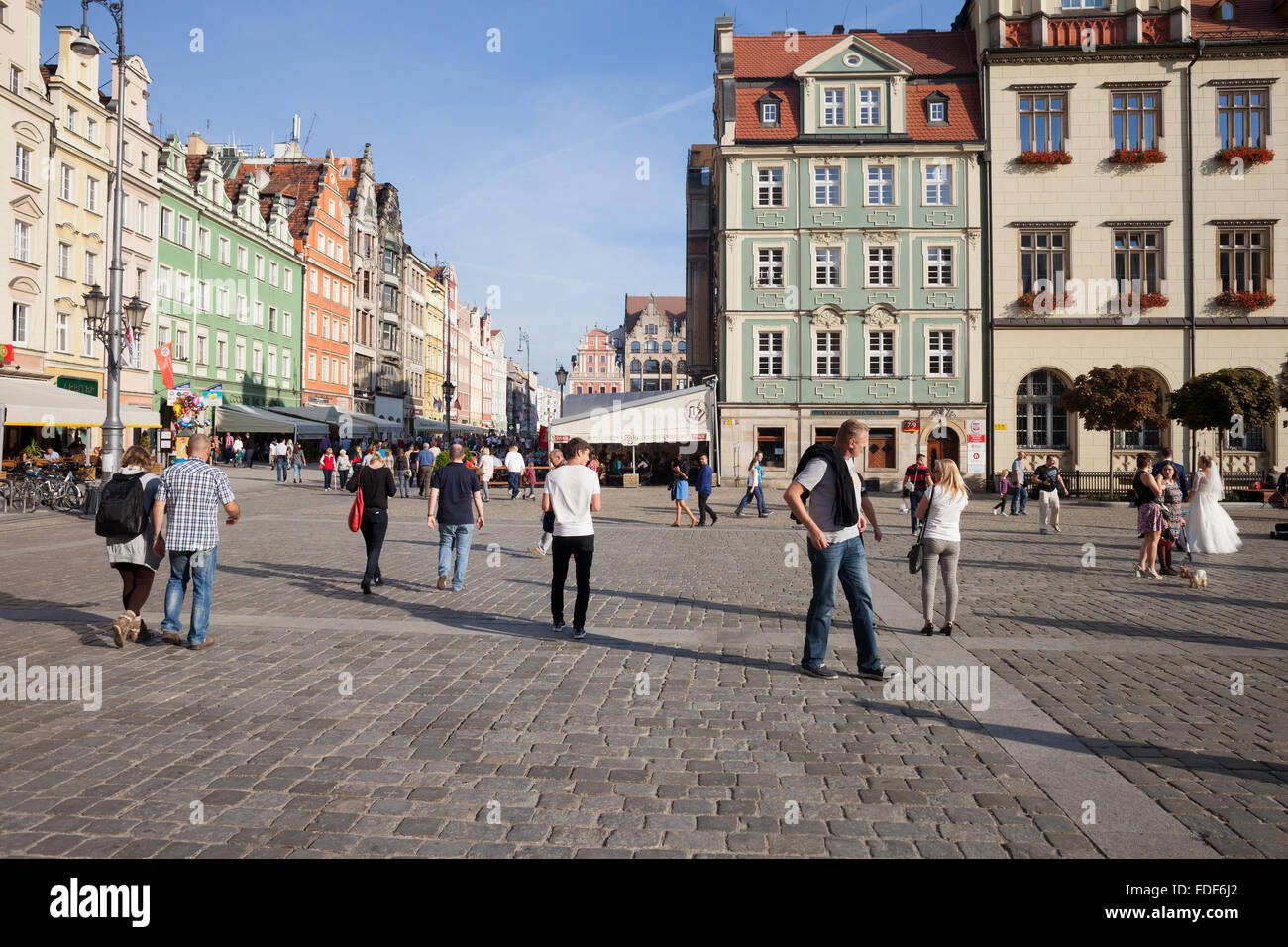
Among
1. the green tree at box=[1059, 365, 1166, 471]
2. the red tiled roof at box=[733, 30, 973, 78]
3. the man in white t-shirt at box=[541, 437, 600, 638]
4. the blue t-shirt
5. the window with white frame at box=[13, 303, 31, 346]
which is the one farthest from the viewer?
the red tiled roof at box=[733, 30, 973, 78]

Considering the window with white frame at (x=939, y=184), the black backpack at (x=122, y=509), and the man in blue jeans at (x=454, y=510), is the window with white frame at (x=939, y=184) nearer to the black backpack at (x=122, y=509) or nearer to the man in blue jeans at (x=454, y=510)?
the man in blue jeans at (x=454, y=510)

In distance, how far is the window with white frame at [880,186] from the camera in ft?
124

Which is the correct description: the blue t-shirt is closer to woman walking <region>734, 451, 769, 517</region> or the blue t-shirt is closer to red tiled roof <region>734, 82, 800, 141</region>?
woman walking <region>734, 451, 769, 517</region>

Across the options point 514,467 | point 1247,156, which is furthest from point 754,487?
point 1247,156

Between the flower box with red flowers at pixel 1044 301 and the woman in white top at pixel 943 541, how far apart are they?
3124cm

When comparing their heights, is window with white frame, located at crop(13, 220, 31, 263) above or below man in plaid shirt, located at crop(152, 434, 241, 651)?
above

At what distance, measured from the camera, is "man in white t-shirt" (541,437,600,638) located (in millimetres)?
7883

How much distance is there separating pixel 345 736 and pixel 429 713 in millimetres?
591

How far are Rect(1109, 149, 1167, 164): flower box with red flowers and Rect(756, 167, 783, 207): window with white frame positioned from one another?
12.6 meters

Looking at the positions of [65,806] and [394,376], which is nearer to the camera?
[65,806]

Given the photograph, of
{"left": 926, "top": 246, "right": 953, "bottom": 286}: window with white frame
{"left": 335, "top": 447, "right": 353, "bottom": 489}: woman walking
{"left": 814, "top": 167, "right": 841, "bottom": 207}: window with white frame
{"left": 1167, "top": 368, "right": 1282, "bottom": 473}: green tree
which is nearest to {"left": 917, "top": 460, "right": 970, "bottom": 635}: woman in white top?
{"left": 1167, "top": 368, "right": 1282, "bottom": 473}: green tree
